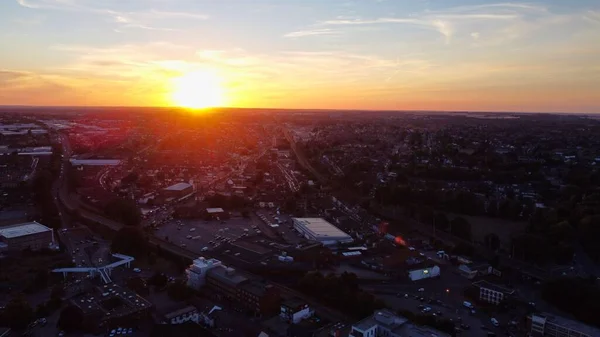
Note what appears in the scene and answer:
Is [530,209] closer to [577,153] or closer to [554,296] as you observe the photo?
[554,296]

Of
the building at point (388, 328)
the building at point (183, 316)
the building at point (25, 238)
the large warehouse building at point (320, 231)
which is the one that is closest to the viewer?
the building at point (388, 328)

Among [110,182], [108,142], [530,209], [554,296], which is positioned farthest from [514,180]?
[108,142]

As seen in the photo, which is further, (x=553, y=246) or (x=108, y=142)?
(x=108, y=142)

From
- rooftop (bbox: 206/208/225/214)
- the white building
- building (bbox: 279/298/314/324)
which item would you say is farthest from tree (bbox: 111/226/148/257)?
building (bbox: 279/298/314/324)

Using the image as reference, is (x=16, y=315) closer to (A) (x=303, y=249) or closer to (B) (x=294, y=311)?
(B) (x=294, y=311)

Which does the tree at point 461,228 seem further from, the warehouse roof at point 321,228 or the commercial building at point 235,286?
the commercial building at point 235,286

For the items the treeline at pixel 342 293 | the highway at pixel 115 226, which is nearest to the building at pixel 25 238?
the highway at pixel 115 226
